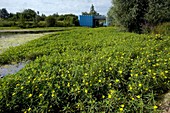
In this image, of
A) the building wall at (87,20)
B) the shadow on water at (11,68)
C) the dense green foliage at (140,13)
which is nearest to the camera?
the shadow on water at (11,68)

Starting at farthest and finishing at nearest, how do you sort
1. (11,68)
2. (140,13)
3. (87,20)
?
(87,20), (140,13), (11,68)

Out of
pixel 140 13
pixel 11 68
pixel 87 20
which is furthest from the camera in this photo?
pixel 87 20

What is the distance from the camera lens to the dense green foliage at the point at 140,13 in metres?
14.4

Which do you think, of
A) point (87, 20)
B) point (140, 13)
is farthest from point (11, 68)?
point (87, 20)

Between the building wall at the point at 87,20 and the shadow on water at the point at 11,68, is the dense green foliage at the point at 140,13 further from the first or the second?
the building wall at the point at 87,20

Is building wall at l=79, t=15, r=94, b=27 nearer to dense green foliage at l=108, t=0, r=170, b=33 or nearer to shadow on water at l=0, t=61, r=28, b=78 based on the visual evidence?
dense green foliage at l=108, t=0, r=170, b=33

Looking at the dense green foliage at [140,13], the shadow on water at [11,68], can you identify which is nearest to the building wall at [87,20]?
the dense green foliage at [140,13]

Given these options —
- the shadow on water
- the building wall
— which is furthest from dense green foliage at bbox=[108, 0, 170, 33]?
the building wall

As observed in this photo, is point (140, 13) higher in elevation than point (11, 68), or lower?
higher

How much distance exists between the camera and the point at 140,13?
1555 cm

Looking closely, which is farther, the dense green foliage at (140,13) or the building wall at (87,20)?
the building wall at (87,20)

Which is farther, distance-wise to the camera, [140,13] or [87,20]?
[87,20]

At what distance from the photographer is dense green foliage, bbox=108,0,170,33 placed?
1438 centimetres

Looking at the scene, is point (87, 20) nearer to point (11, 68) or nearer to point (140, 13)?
point (140, 13)
